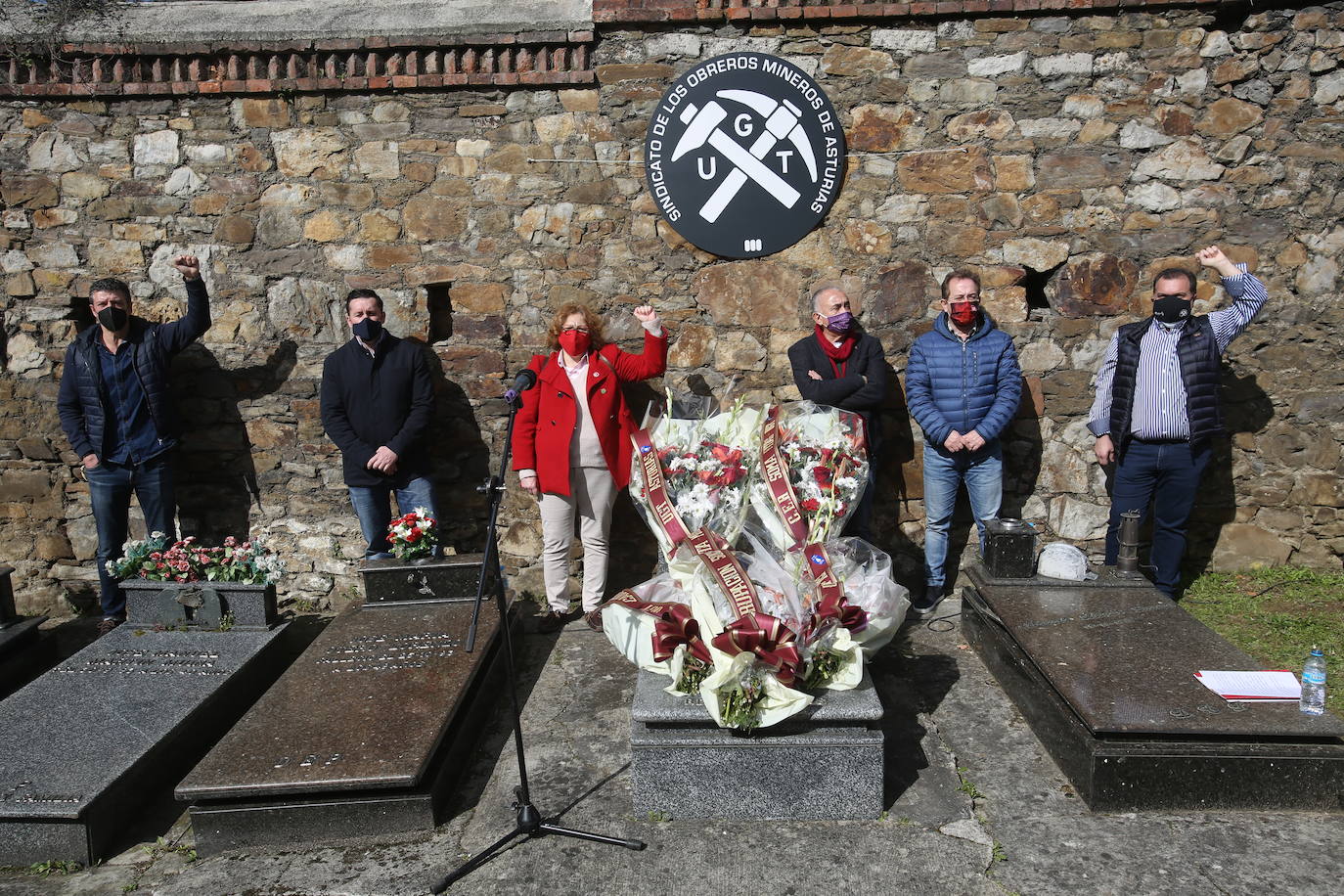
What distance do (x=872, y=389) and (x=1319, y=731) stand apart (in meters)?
2.60

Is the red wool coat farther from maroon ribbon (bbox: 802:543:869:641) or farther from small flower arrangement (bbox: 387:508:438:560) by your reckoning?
maroon ribbon (bbox: 802:543:869:641)

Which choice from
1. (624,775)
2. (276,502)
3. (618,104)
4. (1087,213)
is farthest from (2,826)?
(1087,213)

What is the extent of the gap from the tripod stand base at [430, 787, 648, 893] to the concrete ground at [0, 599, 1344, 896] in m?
0.03

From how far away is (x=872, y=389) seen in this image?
5.29m

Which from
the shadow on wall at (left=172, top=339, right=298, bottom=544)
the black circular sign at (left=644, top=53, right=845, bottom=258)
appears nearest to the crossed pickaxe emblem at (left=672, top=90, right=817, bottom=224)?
the black circular sign at (left=644, top=53, right=845, bottom=258)

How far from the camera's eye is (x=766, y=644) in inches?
136

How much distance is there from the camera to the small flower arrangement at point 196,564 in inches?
199

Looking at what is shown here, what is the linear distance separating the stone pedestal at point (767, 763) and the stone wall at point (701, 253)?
2503 mm

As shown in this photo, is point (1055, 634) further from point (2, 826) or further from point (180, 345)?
point (180, 345)

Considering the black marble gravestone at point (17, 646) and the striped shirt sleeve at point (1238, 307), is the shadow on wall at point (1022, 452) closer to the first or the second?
the striped shirt sleeve at point (1238, 307)

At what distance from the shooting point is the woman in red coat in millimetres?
5258

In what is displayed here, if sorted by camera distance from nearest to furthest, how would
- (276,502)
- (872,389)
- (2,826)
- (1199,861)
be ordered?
(1199,861) → (2,826) → (872,389) → (276,502)

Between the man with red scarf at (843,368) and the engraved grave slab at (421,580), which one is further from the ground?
the man with red scarf at (843,368)

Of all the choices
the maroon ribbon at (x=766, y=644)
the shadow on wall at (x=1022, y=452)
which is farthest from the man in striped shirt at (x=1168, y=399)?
the maroon ribbon at (x=766, y=644)
